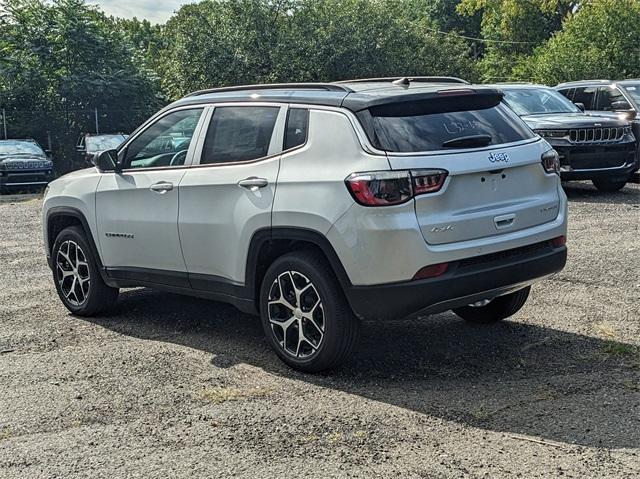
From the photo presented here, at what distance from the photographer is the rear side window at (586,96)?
16.0 meters

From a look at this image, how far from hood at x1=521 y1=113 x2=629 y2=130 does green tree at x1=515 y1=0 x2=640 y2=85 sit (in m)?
23.6

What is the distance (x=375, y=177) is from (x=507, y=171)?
3.06 ft

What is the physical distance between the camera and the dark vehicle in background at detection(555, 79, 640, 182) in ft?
49.0

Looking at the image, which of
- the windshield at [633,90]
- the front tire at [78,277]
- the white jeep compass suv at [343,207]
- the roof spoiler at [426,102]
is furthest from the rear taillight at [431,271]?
the windshield at [633,90]

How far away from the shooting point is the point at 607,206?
479 inches

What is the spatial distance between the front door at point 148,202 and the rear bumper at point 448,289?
1.74 m

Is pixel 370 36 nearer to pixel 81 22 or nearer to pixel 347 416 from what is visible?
pixel 81 22

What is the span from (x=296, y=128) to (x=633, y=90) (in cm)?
1212

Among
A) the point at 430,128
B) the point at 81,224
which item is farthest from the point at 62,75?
the point at 430,128

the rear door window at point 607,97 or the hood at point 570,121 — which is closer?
the hood at point 570,121

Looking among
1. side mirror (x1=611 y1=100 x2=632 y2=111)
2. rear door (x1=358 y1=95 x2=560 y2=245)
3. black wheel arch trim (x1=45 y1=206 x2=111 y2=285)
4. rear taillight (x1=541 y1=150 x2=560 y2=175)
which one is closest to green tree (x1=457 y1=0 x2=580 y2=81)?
Result: side mirror (x1=611 y1=100 x2=632 y2=111)

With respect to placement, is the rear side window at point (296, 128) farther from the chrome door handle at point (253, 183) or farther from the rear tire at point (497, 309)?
the rear tire at point (497, 309)

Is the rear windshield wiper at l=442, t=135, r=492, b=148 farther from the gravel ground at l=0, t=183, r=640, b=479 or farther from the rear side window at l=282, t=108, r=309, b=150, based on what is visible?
the gravel ground at l=0, t=183, r=640, b=479

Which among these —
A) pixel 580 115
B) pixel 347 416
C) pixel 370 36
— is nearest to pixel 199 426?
pixel 347 416
